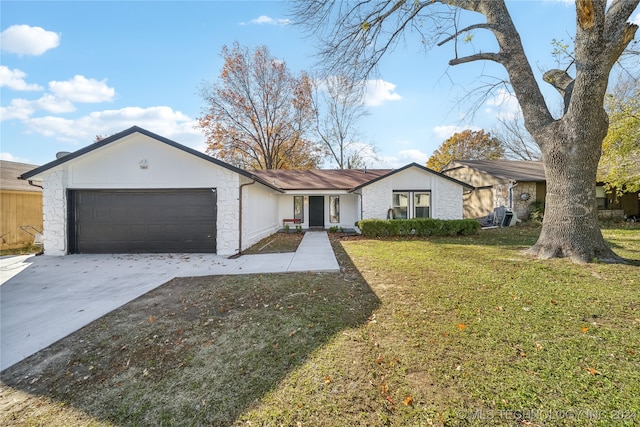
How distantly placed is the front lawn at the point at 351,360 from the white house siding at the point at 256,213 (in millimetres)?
4995

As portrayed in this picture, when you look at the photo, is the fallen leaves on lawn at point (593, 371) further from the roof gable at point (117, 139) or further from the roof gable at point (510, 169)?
the roof gable at point (510, 169)

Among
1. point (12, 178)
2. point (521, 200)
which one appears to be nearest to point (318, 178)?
point (521, 200)

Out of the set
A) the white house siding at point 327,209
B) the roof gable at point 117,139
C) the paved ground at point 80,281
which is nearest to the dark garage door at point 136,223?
the paved ground at point 80,281

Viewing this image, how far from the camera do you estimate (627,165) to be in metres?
11.3

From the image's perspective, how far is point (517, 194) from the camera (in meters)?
17.0

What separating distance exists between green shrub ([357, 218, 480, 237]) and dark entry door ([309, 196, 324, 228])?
187 inches

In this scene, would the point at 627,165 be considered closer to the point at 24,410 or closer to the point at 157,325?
the point at 157,325

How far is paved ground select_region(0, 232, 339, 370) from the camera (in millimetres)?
3738

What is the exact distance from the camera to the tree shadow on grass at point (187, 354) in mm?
2316

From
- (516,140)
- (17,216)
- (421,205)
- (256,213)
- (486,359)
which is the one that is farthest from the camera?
(516,140)

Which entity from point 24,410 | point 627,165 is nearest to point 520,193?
point 627,165

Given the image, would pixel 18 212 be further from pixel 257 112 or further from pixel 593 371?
pixel 257 112

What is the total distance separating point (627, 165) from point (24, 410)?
60.1 ft

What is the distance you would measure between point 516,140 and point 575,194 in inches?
1140
